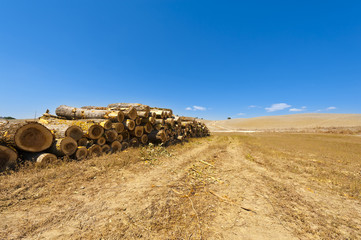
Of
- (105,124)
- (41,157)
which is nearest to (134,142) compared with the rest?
(105,124)

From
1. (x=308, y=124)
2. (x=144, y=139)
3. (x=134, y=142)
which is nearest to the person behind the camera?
(x=134, y=142)

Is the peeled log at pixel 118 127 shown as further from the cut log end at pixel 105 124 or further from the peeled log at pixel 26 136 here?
the peeled log at pixel 26 136

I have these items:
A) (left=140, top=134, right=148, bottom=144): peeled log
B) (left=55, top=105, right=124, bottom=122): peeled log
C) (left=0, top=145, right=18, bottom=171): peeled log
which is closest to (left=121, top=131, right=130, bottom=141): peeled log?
(left=55, top=105, right=124, bottom=122): peeled log

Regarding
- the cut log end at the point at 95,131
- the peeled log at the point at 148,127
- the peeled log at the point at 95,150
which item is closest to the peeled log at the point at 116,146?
the peeled log at the point at 95,150

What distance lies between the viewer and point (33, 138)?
471 centimetres

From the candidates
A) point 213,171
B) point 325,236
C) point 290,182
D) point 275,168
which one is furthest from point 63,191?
point 275,168

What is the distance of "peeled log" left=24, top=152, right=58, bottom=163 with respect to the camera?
4598 mm

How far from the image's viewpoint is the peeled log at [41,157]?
460 centimetres

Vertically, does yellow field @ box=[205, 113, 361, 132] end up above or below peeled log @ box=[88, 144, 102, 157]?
above

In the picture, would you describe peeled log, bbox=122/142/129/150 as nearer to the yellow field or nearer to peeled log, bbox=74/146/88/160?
peeled log, bbox=74/146/88/160

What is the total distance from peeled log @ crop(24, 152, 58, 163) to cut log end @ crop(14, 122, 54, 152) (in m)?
0.23

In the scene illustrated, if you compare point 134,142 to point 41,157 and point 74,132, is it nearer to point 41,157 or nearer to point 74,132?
point 74,132

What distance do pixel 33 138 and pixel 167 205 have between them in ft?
17.9

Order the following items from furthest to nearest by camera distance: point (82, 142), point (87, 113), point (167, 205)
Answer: point (87, 113), point (82, 142), point (167, 205)
